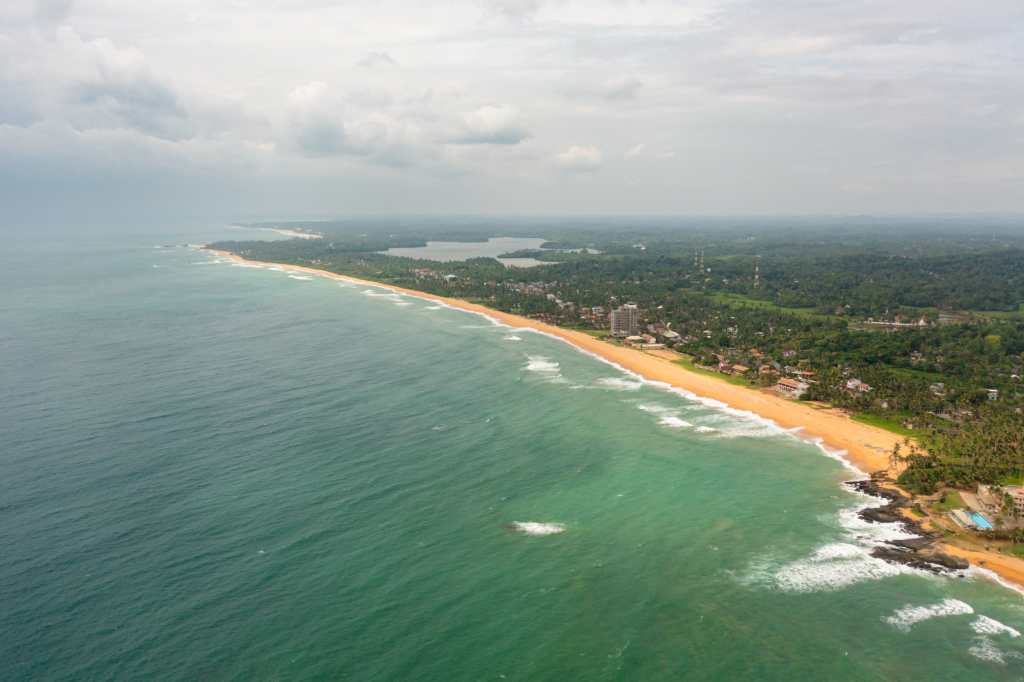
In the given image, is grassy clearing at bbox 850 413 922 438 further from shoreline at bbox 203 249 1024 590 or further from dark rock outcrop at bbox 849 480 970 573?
dark rock outcrop at bbox 849 480 970 573

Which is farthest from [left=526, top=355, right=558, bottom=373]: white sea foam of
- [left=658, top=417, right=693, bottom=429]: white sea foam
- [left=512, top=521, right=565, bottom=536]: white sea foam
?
[left=512, top=521, right=565, bottom=536]: white sea foam

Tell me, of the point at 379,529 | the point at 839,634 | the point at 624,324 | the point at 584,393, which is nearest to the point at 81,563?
the point at 379,529

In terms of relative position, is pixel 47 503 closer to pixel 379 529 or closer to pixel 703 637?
pixel 379 529

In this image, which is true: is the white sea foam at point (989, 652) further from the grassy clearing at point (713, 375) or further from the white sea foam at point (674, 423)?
the grassy clearing at point (713, 375)

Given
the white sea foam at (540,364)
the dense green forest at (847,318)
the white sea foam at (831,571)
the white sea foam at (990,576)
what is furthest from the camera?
the white sea foam at (540,364)

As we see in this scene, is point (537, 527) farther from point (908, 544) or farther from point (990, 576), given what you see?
point (990, 576)

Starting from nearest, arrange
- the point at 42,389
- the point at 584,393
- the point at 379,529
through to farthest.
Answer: the point at 379,529, the point at 42,389, the point at 584,393

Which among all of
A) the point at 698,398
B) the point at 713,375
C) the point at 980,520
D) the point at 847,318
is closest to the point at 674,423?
the point at 698,398

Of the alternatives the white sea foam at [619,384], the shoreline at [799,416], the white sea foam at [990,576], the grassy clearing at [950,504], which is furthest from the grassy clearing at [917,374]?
the white sea foam at [990,576]
